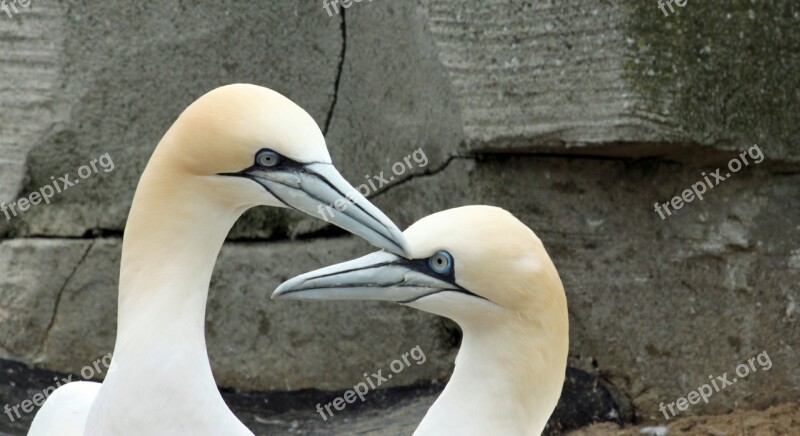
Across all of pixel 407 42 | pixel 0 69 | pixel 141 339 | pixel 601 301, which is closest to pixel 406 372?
pixel 601 301

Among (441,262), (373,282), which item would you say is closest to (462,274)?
(441,262)

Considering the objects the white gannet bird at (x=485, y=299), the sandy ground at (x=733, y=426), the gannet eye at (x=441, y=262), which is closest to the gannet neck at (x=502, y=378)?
the white gannet bird at (x=485, y=299)

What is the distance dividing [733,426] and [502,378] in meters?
2.68

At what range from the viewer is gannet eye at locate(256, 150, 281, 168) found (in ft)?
12.4

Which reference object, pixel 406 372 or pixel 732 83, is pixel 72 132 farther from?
pixel 732 83

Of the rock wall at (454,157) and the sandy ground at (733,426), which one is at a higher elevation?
the rock wall at (454,157)

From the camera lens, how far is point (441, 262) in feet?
12.6

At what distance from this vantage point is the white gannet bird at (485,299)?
3.77 m

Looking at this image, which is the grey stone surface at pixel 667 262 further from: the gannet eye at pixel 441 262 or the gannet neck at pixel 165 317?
the gannet neck at pixel 165 317

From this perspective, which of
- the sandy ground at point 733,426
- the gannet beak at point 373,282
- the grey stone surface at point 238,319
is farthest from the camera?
the grey stone surface at point 238,319

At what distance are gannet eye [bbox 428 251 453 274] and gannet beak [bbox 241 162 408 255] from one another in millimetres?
87

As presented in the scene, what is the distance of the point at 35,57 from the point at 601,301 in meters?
2.96

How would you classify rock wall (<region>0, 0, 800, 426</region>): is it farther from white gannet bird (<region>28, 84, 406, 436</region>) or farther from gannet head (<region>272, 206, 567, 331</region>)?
white gannet bird (<region>28, 84, 406, 436</region>)

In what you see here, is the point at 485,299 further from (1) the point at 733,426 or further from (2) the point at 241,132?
(1) the point at 733,426
